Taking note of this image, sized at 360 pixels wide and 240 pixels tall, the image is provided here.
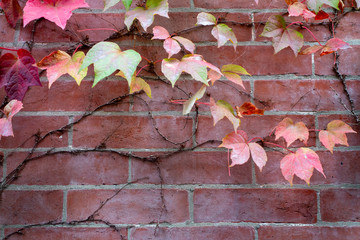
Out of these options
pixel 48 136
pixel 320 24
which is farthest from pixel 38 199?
pixel 320 24

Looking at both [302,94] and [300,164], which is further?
[302,94]

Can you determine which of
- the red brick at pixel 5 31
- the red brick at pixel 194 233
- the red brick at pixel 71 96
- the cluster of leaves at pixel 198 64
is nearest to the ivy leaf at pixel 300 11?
the cluster of leaves at pixel 198 64

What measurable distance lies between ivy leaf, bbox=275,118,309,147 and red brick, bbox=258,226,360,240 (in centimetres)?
28

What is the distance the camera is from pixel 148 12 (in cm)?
77

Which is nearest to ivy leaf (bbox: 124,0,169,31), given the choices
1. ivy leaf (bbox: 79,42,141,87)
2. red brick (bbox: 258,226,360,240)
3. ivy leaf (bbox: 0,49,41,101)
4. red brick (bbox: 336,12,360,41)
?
ivy leaf (bbox: 79,42,141,87)

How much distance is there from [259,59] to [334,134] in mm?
325

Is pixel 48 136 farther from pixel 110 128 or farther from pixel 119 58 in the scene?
pixel 119 58

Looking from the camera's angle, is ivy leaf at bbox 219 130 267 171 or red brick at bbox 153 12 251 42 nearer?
ivy leaf at bbox 219 130 267 171

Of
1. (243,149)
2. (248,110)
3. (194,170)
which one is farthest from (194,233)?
(248,110)

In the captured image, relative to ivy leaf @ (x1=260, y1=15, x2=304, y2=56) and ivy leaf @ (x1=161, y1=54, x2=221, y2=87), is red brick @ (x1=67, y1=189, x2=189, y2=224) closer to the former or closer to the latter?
ivy leaf @ (x1=161, y1=54, x2=221, y2=87)

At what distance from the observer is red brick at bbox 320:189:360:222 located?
0.87 meters

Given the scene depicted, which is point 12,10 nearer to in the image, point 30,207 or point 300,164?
point 30,207

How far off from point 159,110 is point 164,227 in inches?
14.6

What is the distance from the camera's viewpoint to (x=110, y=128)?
2.93 ft
